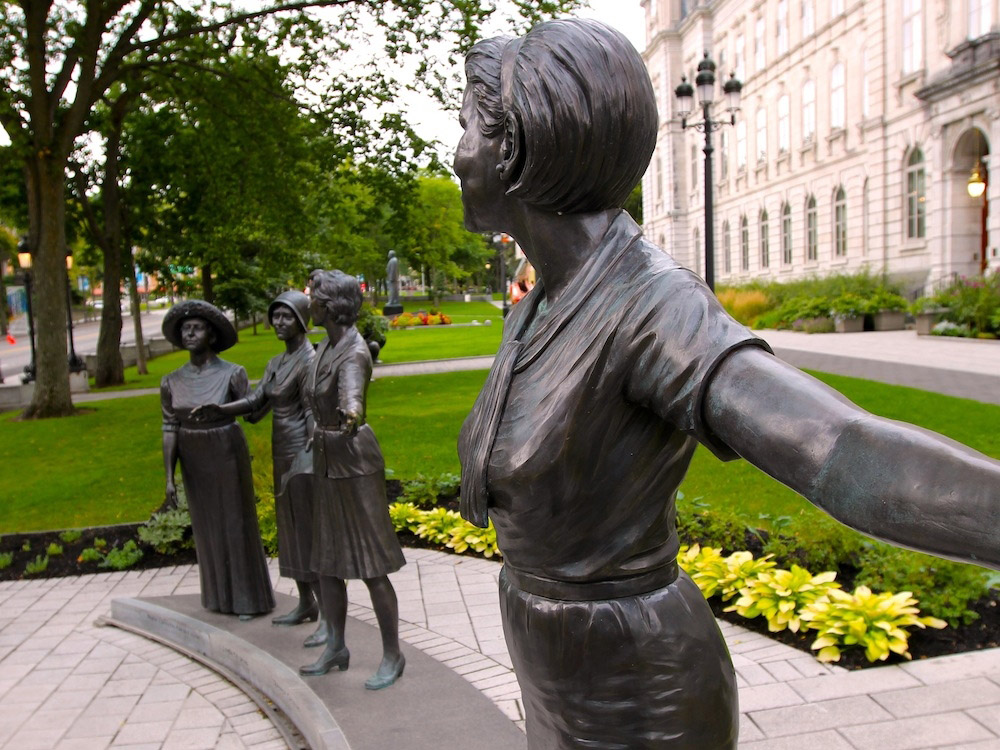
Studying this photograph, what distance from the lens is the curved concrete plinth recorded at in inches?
162

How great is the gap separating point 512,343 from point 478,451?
0.23m

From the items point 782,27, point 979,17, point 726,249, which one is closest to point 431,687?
point 979,17

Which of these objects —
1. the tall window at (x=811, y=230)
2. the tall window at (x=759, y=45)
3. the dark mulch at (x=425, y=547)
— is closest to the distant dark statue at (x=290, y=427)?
the dark mulch at (x=425, y=547)

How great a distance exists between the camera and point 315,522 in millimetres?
4934

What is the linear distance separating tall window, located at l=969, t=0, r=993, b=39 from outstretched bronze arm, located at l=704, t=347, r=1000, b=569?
28.7 meters

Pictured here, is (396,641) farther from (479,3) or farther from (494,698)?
(479,3)

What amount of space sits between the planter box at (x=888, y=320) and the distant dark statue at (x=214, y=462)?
2506cm

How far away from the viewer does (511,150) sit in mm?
1440

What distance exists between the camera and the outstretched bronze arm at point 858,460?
2.90 ft

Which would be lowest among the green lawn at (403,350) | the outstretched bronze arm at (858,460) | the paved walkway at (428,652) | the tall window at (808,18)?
the paved walkway at (428,652)

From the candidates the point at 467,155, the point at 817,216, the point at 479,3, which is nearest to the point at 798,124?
the point at 817,216

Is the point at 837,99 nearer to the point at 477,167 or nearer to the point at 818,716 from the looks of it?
the point at 818,716

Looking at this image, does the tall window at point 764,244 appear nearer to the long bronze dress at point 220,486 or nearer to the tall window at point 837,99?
the tall window at point 837,99

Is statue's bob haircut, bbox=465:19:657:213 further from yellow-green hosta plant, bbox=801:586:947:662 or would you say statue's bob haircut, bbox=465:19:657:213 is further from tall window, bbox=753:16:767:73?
tall window, bbox=753:16:767:73
